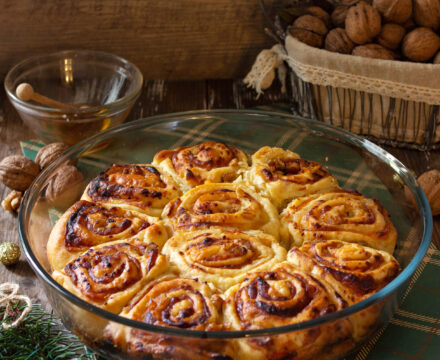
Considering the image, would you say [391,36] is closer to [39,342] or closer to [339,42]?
[339,42]

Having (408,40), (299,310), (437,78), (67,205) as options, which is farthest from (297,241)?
(408,40)

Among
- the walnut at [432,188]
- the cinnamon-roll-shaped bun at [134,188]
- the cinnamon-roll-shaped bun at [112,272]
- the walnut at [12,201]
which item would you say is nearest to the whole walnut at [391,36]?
the walnut at [432,188]

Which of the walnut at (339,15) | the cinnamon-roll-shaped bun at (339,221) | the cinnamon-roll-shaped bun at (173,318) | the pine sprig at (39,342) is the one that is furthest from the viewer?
the walnut at (339,15)

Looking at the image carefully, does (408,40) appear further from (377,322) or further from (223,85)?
(377,322)

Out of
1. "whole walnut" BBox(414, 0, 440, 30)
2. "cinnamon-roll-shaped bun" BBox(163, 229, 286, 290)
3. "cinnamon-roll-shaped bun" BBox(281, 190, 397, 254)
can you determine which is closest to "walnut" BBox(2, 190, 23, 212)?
"cinnamon-roll-shaped bun" BBox(163, 229, 286, 290)

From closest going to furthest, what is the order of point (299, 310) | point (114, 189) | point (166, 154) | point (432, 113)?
point (299, 310), point (114, 189), point (166, 154), point (432, 113)

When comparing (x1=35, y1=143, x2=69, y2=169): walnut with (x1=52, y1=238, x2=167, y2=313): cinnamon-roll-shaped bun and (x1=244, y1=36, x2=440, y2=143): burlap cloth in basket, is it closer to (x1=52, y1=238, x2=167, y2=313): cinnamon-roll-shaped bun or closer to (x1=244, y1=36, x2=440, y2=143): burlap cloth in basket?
(x1=52, y1=238, x2=167, y2=313): cinnamon-roll-shaped bun

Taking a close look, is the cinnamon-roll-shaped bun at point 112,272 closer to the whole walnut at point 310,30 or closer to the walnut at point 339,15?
the whole walnut at point 310,30
